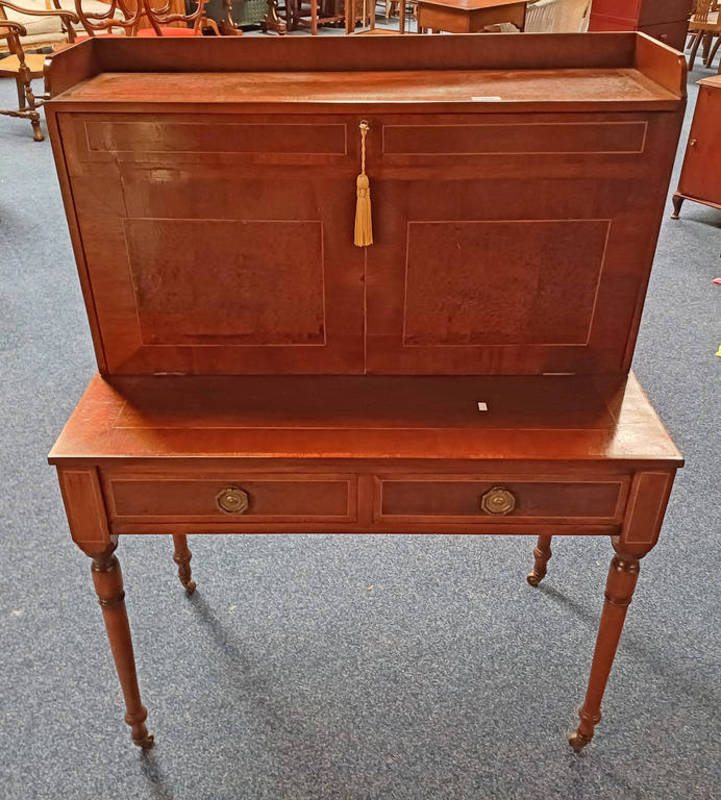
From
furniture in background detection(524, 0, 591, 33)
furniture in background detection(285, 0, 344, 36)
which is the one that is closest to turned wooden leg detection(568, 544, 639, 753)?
furniture in background detection(524, 0, 591, 33)

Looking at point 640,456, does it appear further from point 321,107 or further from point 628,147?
point 321,107

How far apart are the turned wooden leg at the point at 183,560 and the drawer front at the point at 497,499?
726 millimetres

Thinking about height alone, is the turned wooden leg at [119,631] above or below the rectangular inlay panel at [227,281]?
below

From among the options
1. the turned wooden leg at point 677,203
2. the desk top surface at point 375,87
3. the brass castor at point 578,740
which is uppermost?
the desk top surface at point 375,87

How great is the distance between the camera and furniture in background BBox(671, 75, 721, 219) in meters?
3.73

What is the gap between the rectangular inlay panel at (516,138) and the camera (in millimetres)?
1240

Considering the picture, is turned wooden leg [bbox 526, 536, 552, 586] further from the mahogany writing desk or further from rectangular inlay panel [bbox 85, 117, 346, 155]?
rectangular inlay panel [bbox 85, 117, 346, 155]

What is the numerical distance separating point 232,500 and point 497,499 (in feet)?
1.43

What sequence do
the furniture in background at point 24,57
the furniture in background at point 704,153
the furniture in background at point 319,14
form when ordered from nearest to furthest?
the furniture in background at point 704,153 < the furniture in background at point 24,57 < the furniture in background at point 319,14

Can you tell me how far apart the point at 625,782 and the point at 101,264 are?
4.53 ft

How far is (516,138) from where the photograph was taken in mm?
1253

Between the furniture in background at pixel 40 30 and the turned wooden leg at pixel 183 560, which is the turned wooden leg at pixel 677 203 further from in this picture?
the furniture in background at pixel 40 30

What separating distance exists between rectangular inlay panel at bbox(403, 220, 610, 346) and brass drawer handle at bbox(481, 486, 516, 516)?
286 millimetres

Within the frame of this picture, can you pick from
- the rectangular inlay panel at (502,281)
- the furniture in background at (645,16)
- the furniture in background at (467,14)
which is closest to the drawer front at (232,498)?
the rectangular inlay panel at (502,281)
